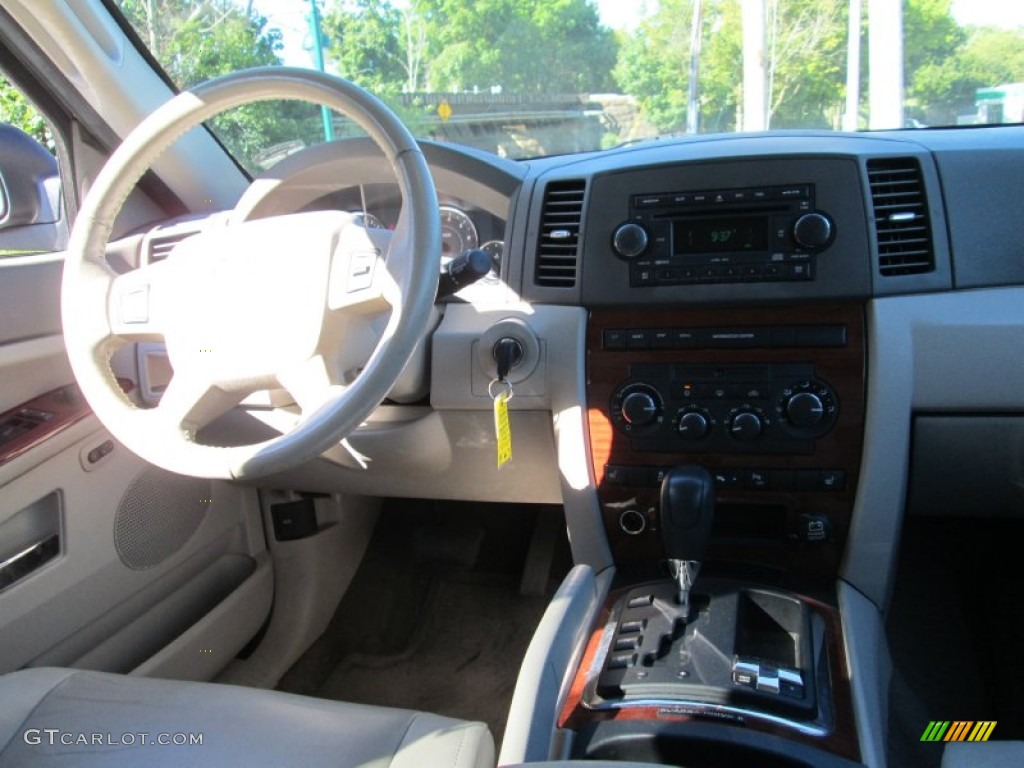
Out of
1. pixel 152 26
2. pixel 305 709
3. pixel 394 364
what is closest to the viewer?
pixel 394 364

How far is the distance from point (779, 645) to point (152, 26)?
212 centimetres

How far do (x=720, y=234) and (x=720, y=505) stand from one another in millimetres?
595

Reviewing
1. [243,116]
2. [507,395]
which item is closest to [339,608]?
[507,395]

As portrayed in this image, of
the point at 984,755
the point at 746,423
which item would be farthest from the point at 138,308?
the point at 984,755

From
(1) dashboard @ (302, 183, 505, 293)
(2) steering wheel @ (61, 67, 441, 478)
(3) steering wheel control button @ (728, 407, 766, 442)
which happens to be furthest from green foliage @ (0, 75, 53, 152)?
(3) steering wheel control button @ (728, 407, 766, 442)

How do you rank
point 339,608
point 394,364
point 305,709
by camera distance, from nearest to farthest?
point 394,364
point 305,709
point 339,608

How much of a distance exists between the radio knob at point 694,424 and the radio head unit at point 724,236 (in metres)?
0.28

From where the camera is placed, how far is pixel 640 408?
1823mm

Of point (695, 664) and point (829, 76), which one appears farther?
point (829, 76)

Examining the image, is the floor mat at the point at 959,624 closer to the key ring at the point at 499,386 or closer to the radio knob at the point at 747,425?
the radio knob at the point at 747,425

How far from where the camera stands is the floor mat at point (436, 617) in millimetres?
2479

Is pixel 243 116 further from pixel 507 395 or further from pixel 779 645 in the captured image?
pixel 779 645

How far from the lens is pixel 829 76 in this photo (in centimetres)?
193

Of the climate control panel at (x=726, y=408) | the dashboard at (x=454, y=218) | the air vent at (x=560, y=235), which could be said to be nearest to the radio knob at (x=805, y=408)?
the climate control panel at (x=726, y=408)
